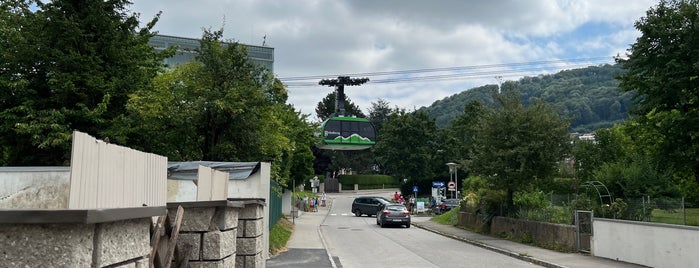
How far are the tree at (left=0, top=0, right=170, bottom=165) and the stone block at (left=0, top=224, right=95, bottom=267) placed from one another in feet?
47.7

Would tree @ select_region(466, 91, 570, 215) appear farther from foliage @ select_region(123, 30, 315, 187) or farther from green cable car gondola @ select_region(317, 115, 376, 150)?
green cable car gondola @ select_region(317, 115, 376, 150)

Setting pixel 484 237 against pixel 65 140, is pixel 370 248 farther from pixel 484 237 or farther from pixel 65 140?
pixel 65 140

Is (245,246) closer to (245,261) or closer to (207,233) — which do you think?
(245,261)

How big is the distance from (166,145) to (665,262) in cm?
1452

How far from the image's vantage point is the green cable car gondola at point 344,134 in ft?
163

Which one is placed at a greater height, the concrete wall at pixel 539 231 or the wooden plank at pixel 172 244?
the wooden plank at pixel 172 244

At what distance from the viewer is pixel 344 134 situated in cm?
5003

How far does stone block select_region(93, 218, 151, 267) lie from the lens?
2826 millimetres

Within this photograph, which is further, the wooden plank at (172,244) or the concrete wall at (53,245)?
the wooden plank at (172,244)

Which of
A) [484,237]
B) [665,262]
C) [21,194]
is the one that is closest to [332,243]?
[484,237]

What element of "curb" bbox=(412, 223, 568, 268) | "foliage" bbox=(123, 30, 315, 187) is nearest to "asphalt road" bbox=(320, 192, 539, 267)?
"curb" bbox=(412, 223, 568, 268)

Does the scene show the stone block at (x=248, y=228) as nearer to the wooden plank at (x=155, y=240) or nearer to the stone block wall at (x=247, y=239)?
the stone block wall at (x=247, y=239)

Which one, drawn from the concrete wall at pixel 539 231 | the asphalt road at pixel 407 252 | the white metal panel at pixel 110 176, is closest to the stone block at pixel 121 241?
the white metal panel at pixel 110 176

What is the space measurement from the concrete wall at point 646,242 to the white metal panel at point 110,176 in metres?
13.0
